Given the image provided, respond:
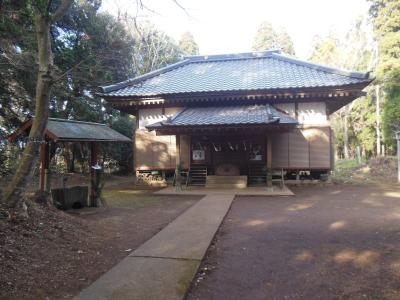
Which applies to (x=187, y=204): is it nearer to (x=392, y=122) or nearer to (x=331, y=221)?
(x=331, y=221)

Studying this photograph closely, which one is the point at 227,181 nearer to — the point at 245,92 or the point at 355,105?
the point at 245,92

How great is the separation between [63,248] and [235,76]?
12535 millimetres

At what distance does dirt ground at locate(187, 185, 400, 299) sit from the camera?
11.8 feet

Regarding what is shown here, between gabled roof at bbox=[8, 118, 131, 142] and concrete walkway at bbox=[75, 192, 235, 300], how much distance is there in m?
3.26

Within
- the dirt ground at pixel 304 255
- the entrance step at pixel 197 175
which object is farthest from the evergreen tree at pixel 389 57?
the dirt ground at pixel 304 255

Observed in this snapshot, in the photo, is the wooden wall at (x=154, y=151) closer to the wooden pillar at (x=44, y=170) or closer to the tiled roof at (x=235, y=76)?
the tiled roof at (x=235, y=76)

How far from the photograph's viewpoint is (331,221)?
275 inches

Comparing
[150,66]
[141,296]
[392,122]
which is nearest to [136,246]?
[141,296]

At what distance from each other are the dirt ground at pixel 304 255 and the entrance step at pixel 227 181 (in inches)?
173

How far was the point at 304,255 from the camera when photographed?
4.73 metres

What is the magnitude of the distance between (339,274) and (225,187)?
913cm

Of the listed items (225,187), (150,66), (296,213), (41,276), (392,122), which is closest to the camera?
(41,276)

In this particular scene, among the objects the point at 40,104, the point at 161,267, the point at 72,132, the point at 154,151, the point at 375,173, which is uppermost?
the point at 40,104

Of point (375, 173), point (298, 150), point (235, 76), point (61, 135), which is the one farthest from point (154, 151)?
point (375, 173)
